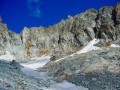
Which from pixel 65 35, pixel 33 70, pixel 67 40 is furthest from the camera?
pixel 65 35

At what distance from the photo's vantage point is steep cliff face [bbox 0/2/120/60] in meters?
35.5

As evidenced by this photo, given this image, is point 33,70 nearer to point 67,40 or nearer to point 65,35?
point 67,40

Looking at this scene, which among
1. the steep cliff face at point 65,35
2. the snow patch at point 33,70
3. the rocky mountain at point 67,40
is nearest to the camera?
the snow patch at point 33,70

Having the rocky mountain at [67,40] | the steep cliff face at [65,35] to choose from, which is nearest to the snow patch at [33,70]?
the rocky mountain at [67,40]

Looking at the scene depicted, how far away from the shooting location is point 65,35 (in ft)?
139

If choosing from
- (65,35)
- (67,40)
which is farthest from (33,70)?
(65,35)

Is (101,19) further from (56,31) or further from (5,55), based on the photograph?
(5,55)

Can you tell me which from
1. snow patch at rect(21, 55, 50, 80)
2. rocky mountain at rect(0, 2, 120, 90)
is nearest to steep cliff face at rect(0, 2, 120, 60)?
rocky mountain at rect(0, 2, 120, 90)

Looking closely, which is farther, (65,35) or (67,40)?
(65,35)

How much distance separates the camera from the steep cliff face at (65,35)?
116 feet

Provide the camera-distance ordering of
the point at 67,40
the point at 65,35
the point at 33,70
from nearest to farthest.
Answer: the point at 33,70 → the point at 67,40 → the point at 65,35

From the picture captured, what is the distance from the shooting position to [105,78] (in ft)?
37.3

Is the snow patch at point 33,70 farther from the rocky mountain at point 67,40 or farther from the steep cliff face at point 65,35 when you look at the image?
the steep cliff face at point 65,35

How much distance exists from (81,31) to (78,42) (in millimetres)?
3584
